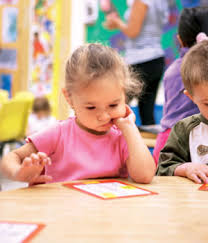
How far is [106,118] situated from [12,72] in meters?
6.31

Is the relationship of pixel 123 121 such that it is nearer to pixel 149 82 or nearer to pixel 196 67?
pixel 196 67

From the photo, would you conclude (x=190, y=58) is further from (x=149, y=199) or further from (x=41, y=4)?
(x=41, y=4)

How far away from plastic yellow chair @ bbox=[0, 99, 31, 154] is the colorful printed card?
333 cm

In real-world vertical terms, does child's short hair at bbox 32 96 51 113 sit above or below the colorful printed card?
below

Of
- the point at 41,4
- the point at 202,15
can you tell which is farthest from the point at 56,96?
the point at 202,15

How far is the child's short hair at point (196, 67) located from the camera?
4.20 feet

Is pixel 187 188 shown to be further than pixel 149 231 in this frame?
Yes

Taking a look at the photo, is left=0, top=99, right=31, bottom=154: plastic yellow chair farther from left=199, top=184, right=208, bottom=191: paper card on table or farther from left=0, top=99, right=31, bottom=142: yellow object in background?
left=199, top=184, right=208, bottom=191: paper card on table

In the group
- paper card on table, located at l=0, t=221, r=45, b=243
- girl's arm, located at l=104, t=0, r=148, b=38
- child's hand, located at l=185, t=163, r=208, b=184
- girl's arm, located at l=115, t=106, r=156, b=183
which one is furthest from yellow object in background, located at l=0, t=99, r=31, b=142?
paper card on table, located at l=0, t=221, r=45, b=243

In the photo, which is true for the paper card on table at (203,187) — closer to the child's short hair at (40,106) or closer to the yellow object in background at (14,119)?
the yellow object in background at (14,119)

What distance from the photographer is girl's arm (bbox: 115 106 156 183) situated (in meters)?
Answer: 1.07

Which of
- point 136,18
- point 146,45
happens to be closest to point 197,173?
point 136,18

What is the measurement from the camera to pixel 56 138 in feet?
4.02

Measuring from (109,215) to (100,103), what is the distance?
49 cm
